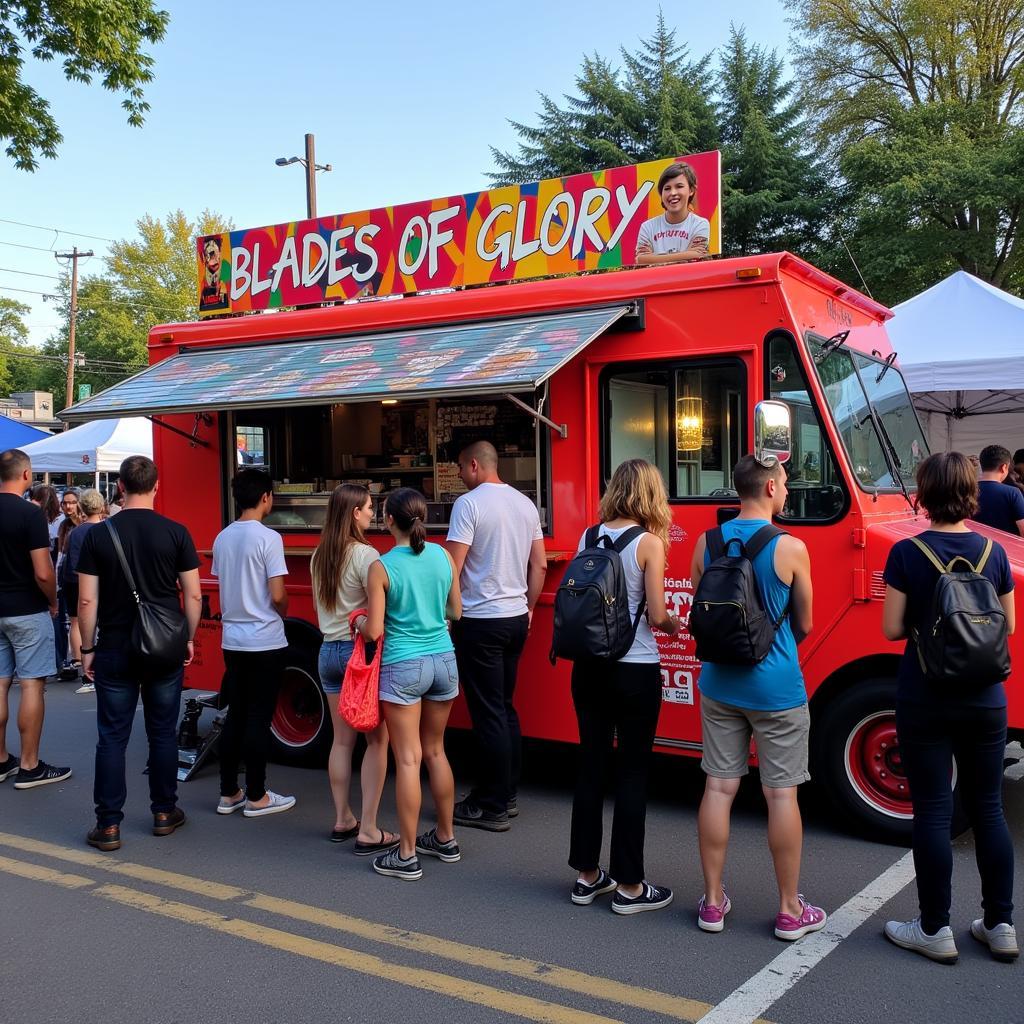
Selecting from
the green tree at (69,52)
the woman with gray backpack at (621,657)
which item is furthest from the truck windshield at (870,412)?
the green tree at (69,52)

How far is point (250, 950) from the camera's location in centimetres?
373

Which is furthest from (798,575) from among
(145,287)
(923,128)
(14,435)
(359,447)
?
(145,287)

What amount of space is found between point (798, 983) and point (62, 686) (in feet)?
27.0

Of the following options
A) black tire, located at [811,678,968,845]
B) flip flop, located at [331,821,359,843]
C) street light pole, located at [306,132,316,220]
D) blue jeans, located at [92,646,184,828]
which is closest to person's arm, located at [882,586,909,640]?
black tire, located at [811,678,968,845]

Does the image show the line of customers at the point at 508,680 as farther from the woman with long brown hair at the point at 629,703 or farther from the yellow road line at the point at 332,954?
the yellow road line at the point at 332,954

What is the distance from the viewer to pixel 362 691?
447 centimetres

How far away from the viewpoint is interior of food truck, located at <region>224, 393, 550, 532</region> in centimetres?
614

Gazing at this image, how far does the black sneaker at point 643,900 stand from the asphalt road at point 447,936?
1.9 inches

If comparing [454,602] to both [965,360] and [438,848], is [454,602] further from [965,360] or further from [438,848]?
[965,360]

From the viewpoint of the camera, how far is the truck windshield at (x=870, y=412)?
4891 millimetres

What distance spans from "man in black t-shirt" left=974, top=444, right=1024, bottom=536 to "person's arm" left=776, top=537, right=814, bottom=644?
3181 mm

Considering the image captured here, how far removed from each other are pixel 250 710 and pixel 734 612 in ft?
9.52

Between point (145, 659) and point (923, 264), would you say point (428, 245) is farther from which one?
point (923, 264)

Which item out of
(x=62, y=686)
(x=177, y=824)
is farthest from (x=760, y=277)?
(x=62, y=686)
